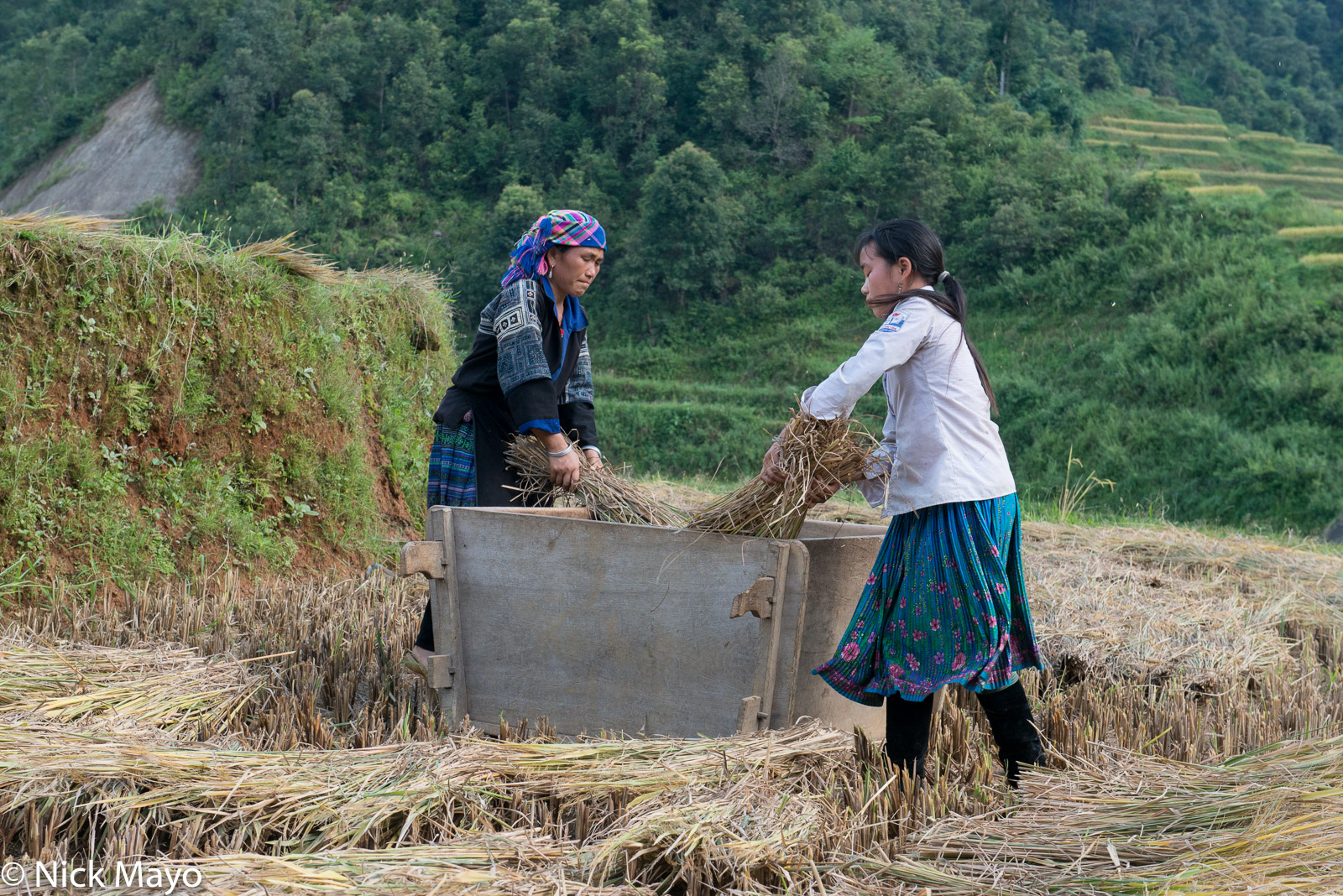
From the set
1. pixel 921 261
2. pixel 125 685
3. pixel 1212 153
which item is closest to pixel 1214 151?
pixel 1212 153

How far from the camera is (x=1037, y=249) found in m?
27.4

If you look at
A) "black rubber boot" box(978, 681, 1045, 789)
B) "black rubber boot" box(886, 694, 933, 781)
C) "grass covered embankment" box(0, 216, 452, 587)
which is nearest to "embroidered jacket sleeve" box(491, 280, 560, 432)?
"black rubber boot" box(886, 694, 933, 781)

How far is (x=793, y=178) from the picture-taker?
35.6 meters

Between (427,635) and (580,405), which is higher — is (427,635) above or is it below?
below

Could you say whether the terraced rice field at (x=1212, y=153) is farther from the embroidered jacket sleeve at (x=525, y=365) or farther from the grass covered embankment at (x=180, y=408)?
Answer: the embroidered jacket sleeve at (x=525, y=365)

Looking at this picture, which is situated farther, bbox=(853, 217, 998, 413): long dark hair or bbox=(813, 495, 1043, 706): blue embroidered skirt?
bbox=(853, 217, 998, 413): long dark hair

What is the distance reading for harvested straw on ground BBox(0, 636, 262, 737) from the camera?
2.60 m

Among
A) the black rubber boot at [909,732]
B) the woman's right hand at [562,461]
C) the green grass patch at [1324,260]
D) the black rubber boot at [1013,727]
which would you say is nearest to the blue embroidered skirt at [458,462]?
the woman's right hand at [562,461]

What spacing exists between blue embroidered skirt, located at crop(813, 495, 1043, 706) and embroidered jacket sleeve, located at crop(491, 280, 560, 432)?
1.05 metres

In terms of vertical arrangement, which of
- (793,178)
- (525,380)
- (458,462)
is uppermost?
(793,178)

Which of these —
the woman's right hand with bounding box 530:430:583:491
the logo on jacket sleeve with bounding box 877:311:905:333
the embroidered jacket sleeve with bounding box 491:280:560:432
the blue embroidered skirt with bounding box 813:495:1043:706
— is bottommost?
the blue embroidered skirt with bounding box 813:495:1043:706

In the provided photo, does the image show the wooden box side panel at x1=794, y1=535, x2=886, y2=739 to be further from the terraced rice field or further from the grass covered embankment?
the terraced rice field

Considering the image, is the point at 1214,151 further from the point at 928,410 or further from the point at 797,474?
the point at 797,474

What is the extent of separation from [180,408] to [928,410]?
3.55 metres
